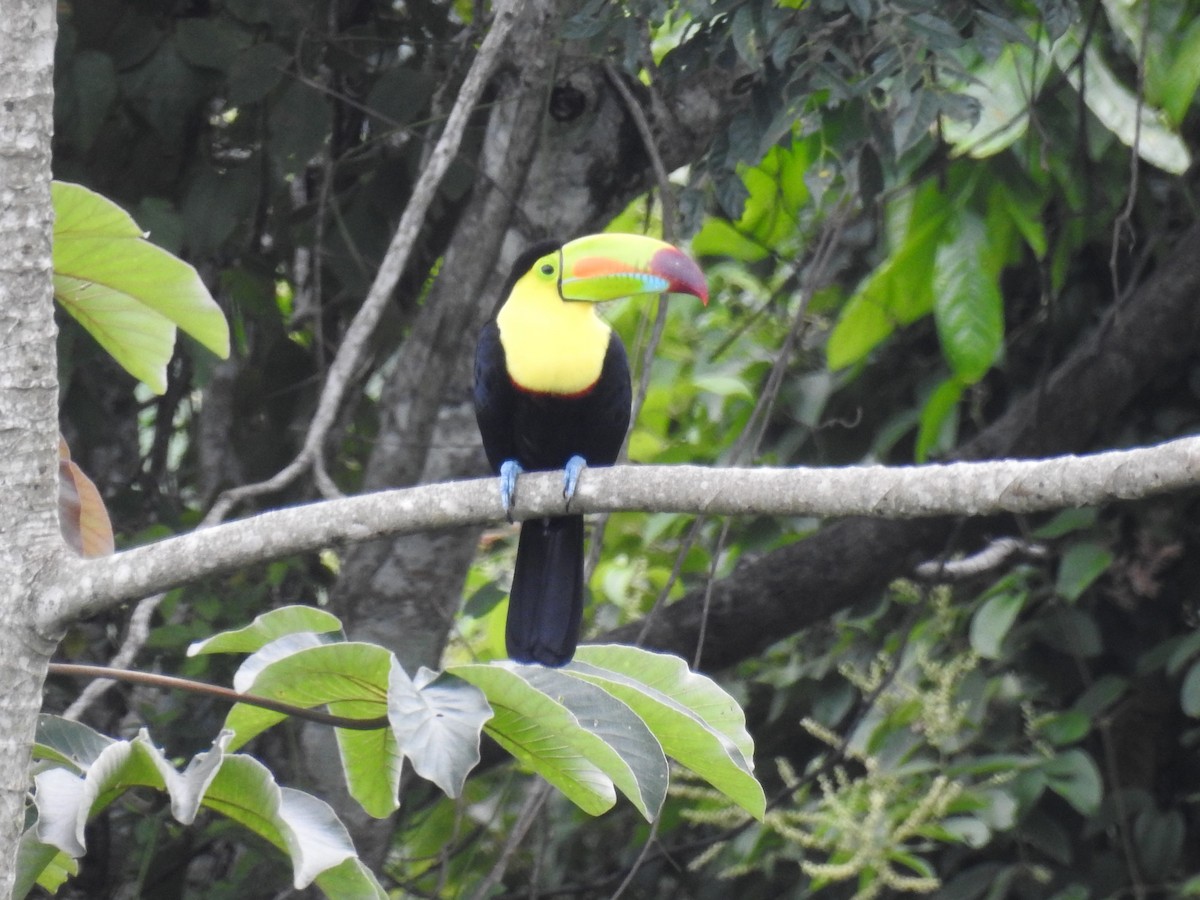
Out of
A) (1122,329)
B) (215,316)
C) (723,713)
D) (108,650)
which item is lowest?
(108,650)

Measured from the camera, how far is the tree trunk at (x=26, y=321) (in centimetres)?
164

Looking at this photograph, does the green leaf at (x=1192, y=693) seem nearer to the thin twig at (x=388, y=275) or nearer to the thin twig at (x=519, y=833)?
the thin twig at (x=519, y=833)

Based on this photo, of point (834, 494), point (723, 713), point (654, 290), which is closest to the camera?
point (834, 494)

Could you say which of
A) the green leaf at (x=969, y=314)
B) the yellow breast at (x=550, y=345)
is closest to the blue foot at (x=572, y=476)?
the yellow breast at (x=550, y=345)

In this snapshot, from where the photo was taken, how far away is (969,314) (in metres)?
2.79

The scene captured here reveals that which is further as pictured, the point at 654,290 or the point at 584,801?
the point at 654,290

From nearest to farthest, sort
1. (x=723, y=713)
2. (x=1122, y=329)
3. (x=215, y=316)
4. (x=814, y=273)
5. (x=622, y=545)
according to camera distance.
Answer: (x=723, y=713)
(x=215, y=316)
(x=814, y=273)
(x=1122, y=329)
(x=622, y=545)

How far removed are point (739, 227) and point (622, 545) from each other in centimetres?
86

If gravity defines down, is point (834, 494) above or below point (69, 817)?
above

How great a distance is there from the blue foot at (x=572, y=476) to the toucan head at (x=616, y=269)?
31 cm

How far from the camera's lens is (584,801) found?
63.1 inches

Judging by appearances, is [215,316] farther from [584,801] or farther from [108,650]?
[108,650]

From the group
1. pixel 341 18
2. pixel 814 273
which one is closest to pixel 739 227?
pixel 814 273

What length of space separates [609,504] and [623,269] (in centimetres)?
98
